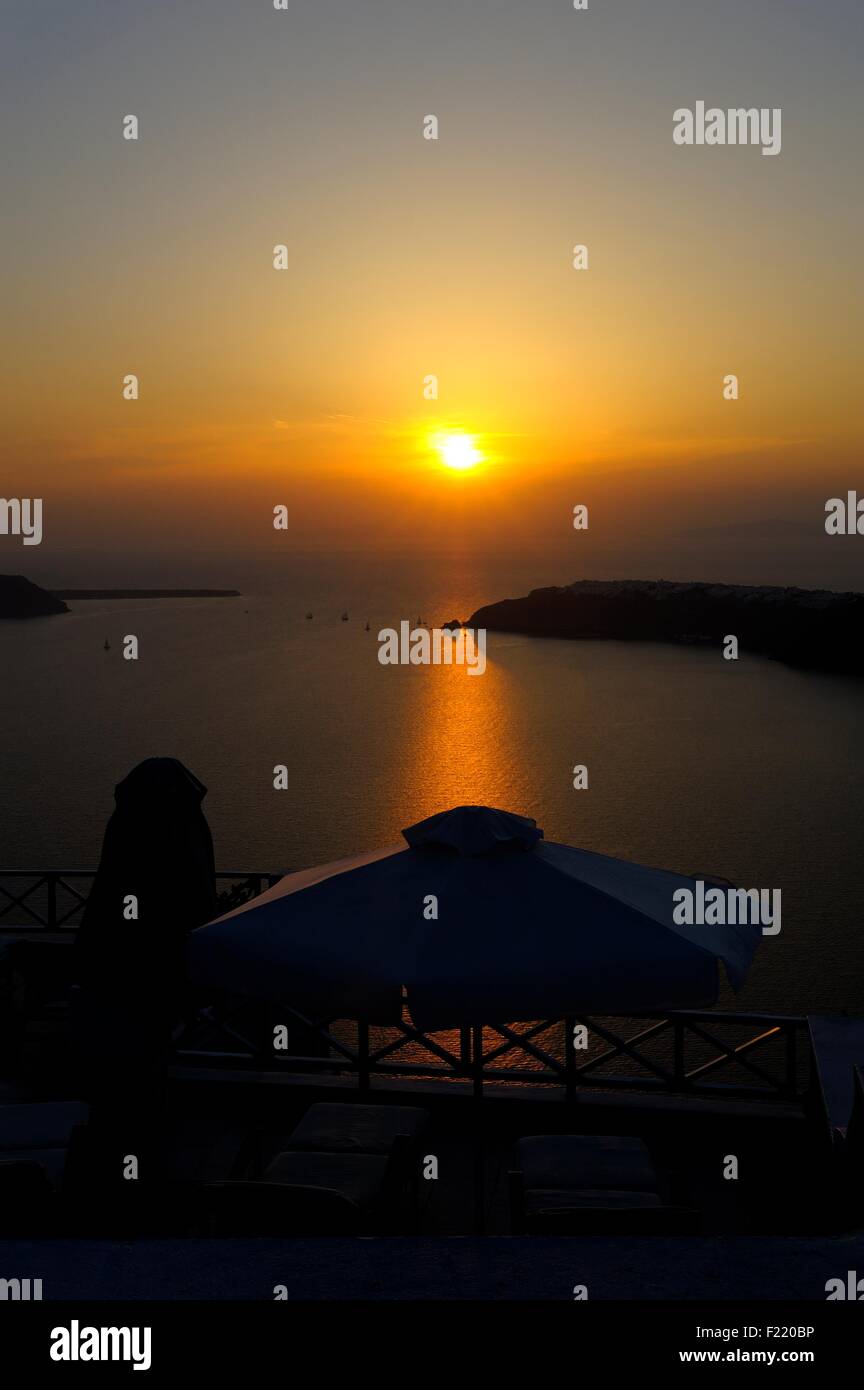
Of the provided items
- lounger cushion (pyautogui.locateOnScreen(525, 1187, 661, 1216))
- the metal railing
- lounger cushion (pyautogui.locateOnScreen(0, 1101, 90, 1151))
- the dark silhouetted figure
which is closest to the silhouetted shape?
the dark silhouetted figure

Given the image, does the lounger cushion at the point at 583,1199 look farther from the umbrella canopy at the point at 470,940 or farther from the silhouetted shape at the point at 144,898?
the silhouetted shape at the point at 144,898

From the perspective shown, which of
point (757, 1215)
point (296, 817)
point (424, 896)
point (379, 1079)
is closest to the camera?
Answer: point (424, 896)

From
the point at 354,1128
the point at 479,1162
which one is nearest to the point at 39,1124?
the point at 354,1128

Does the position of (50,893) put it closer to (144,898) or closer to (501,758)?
(144,898)

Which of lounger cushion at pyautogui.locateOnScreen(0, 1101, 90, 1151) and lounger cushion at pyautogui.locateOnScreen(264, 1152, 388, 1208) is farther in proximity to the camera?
lounger cushion at pyautogui.locateOnScreen(0, 1101, 90, 1151)

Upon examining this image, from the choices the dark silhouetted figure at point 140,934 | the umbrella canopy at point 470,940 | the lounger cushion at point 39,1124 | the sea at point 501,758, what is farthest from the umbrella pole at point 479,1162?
the sea at point 501,758

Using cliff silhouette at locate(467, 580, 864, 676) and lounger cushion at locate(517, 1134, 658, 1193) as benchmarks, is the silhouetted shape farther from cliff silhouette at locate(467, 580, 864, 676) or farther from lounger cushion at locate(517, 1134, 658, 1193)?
cliff silhouette at locate(467, 580, 864, 676)
